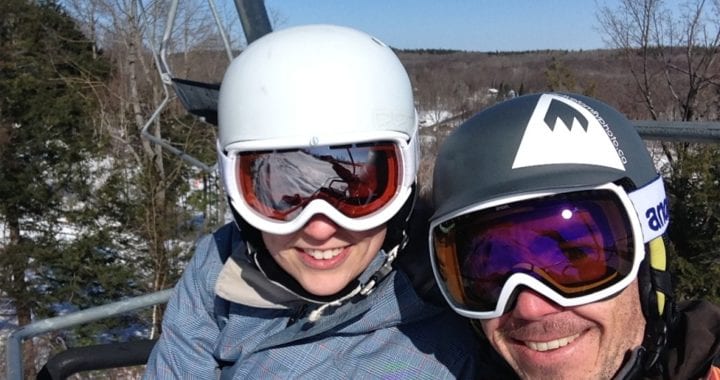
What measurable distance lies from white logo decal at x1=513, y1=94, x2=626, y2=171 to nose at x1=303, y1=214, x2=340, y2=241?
0.51 m

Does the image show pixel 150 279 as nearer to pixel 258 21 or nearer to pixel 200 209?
pixel 200 209

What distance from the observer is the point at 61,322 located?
2.80 m

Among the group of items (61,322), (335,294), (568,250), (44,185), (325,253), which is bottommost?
(44,185)

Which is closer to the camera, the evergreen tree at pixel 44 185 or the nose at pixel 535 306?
the nose at pixel 535 306

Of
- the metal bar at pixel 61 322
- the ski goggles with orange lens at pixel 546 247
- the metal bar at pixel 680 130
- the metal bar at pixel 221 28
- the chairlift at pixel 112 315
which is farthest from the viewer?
the metal bar at pixel 221 28

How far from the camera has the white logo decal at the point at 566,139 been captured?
1.50 meters

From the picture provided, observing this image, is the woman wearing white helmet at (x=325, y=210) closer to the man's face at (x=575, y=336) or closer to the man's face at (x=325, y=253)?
the man's face at (x=325, y=253)

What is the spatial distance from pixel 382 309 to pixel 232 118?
654 millimetres

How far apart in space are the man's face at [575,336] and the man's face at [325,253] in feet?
1.43

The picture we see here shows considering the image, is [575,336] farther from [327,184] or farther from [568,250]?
[327,184]

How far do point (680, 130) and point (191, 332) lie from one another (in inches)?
58.4

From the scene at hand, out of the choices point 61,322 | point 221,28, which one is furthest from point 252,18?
point 61,322

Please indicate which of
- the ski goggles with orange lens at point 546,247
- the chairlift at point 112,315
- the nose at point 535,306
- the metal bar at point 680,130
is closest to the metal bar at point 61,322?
the chairlift at point 112,315

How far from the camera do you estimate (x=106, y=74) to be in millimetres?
30938
